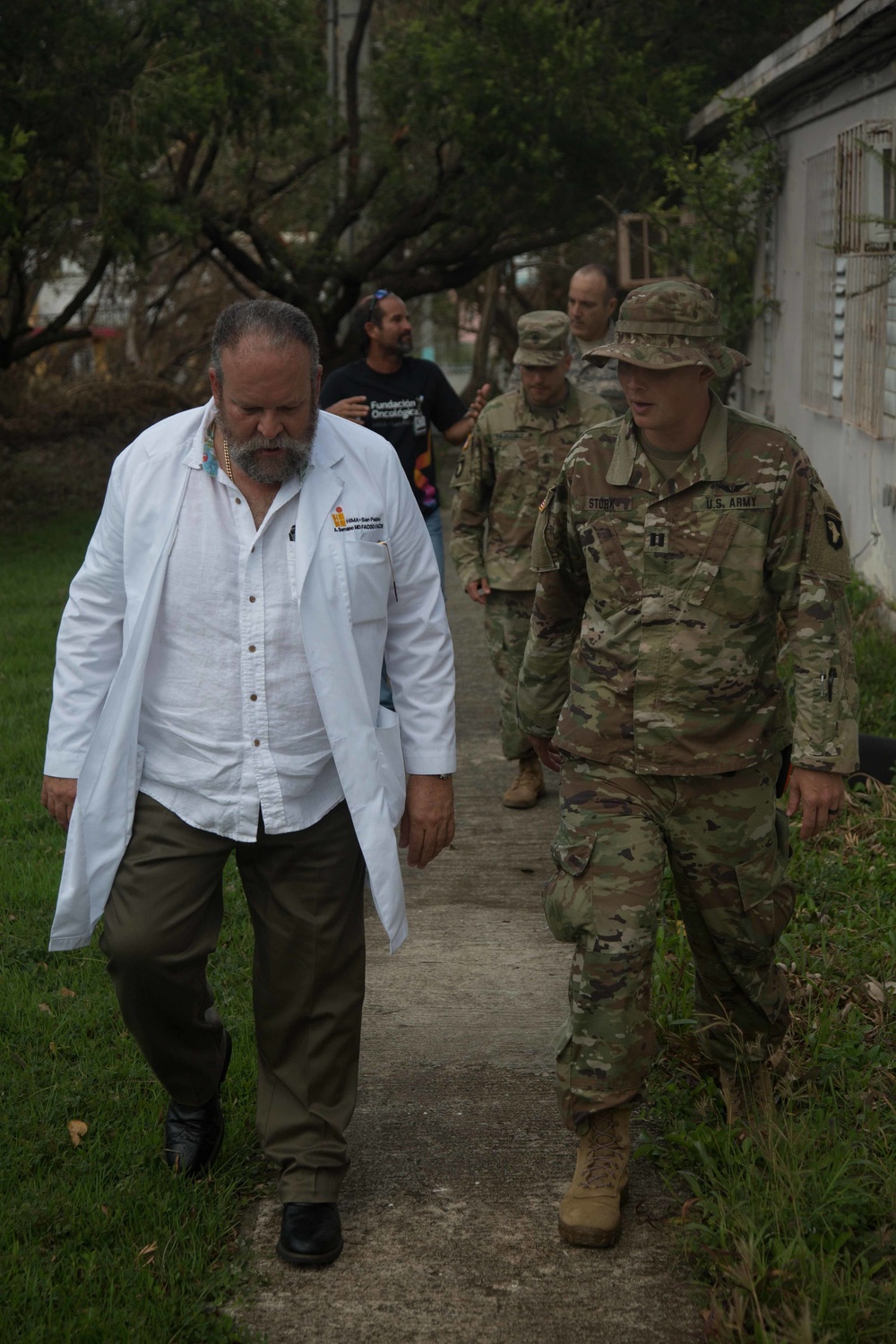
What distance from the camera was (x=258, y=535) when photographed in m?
3.38

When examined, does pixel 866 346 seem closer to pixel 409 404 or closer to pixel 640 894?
pixel 409 404

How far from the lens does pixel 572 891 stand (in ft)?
→ 11.9

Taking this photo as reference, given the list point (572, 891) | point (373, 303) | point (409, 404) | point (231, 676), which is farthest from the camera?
point (409, 404)

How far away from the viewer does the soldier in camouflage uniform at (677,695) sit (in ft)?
11.6

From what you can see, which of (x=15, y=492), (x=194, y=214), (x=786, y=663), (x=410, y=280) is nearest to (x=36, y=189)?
(x=194, y=214)

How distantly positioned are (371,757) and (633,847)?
0.66 metres

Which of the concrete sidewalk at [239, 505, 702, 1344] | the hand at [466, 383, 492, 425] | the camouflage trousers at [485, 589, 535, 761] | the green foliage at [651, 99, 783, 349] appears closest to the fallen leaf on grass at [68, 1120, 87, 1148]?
the concrete sidewalk at [239, 505, 702, 1344]

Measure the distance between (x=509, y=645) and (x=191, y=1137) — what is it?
11.1ft

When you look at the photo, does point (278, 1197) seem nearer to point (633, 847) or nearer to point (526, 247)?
point (633, 847)

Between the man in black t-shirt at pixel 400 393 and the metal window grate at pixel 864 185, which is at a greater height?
the metal window grate at pixel 864 185

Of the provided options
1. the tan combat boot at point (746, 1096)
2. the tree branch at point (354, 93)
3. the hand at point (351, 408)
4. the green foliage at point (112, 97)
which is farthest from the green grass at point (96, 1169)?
the tree branch at point (354, 93)

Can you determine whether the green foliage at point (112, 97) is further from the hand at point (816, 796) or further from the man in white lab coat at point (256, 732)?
the hand at point (816, 796)

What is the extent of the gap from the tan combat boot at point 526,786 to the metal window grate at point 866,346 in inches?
145

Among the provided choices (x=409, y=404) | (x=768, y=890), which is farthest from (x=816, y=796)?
(x=409, y=404)
